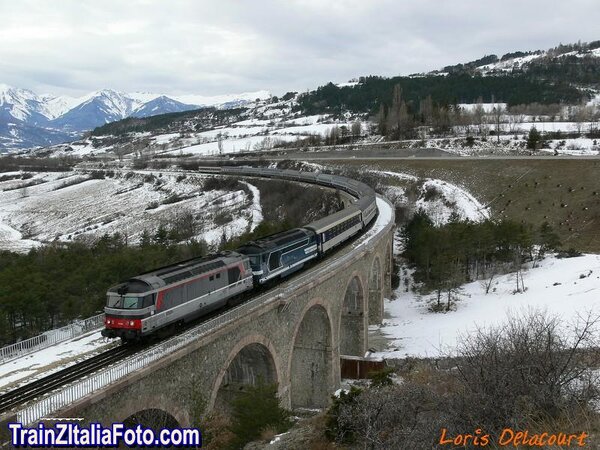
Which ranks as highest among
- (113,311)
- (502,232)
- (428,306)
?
(113,311)

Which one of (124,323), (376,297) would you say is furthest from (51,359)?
(376,297)

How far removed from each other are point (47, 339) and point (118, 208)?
246 feet

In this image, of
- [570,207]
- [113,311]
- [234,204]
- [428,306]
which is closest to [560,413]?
[113,311]

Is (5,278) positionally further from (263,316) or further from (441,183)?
(441,183)

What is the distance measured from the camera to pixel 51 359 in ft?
48.3

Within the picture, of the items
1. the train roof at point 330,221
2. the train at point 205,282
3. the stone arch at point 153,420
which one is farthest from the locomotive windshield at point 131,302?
the train roof at point 330,221

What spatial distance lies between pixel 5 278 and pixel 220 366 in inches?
868

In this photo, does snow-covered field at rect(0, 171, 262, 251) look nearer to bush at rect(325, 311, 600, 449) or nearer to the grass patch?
the grass patch

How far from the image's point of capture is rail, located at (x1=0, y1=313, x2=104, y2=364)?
14.8 meters

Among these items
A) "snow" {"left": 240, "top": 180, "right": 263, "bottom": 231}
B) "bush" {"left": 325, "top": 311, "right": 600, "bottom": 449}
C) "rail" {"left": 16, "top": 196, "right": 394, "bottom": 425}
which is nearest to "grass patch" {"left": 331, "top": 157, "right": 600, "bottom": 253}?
"snow" {"left": 240, "top": 180, "right": 263, "bottom": 231}

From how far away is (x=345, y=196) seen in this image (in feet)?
198

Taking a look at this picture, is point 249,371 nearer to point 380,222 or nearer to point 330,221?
point 330,221

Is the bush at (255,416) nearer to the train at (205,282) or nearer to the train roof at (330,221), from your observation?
the train at (205,282)

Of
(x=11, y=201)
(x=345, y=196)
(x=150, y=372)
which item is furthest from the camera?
(x=11, y=201)
